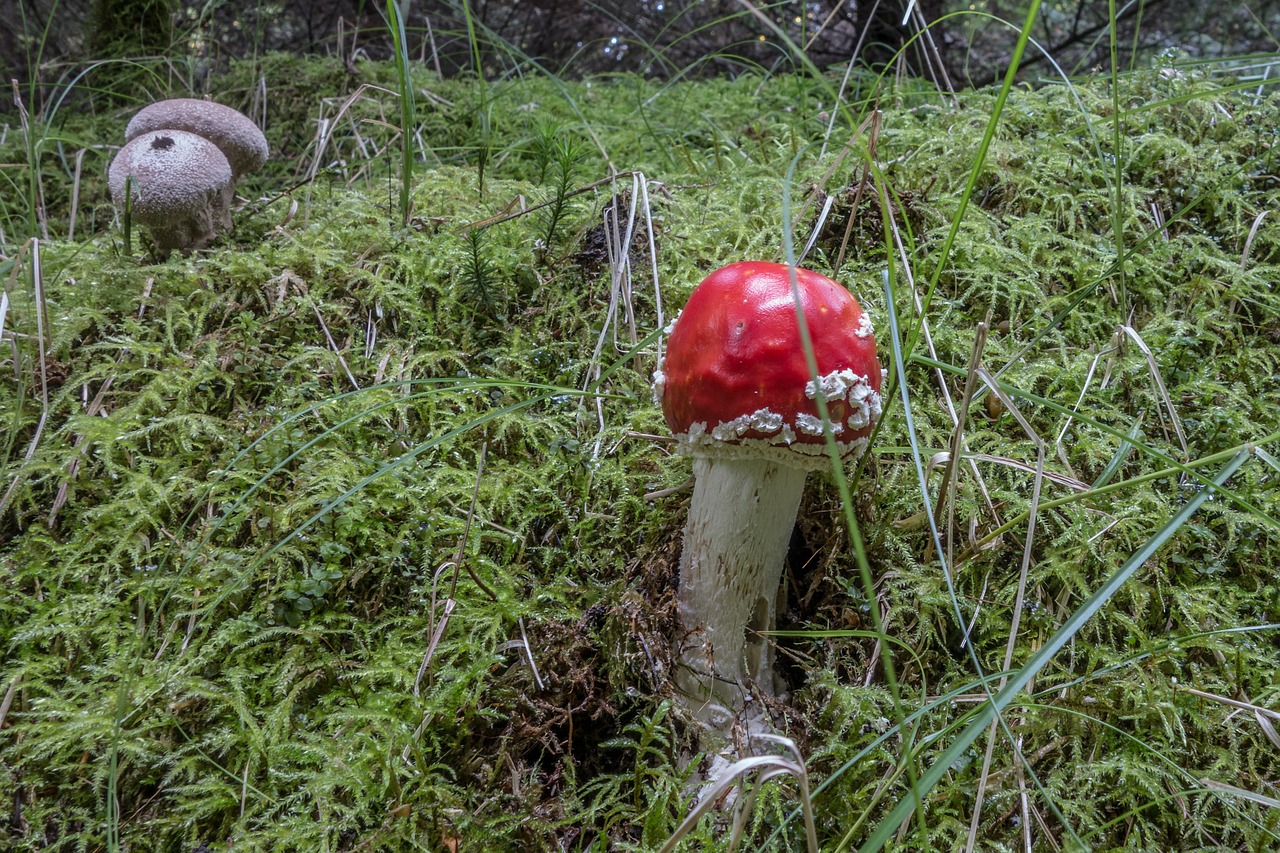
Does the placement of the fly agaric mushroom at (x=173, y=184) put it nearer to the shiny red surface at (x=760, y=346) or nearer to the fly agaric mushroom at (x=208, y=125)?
the fly agaric mushroom at (x=208, y=125)

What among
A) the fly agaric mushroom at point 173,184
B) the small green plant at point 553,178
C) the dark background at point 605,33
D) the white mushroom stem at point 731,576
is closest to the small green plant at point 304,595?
the white mushroom stem at point 731,576

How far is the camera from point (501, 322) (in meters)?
2.21

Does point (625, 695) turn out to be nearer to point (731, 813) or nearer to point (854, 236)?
point (731, 813)

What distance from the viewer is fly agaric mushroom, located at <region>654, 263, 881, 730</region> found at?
136 centimetres

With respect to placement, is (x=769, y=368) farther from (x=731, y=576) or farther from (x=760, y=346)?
(x=731, y=576)

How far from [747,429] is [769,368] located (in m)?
0.12

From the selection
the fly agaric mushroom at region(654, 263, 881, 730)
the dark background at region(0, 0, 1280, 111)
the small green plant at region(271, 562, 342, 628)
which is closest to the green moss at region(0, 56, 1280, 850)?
the small green plant at region(271, 562, 342, 628)

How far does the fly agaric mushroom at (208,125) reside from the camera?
8.41 ft

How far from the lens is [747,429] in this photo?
54.2 inches

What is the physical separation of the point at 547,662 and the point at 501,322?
1.03 m

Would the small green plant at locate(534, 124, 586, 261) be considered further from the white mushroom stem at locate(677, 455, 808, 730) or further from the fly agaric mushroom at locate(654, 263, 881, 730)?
the white mushroom stem at locate(677, 455, 808, 730)

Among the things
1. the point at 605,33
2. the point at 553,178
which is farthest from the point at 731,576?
the point at 605,33

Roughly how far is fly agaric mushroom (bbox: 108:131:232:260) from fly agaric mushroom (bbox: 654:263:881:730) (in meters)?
1.78

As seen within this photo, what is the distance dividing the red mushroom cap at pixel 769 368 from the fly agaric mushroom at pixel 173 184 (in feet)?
6.00
